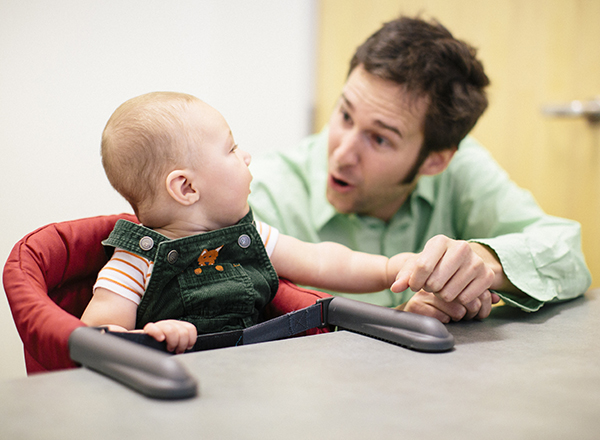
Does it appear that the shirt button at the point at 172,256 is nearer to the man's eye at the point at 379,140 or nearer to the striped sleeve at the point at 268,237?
the striped sleeve at the point at 268,237

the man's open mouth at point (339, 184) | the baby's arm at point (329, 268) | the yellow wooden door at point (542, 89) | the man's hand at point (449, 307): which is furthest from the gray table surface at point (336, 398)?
the yellow wooden door at point (542, 89)

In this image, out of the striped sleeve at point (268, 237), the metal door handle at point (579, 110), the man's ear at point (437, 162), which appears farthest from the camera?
the metal door handle at point (579, 110)

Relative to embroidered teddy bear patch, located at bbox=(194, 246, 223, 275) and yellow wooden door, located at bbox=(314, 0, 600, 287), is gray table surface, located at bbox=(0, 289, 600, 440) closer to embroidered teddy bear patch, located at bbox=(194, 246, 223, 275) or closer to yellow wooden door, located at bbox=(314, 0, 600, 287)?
embroidered teddy bear patch, located at bbox=(194, 246, 223, 275)

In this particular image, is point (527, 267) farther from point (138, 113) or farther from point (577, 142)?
point (577, 142)

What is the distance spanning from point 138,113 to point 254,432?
0.50 metres

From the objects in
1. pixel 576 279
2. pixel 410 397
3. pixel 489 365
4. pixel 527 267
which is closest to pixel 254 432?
pixel 410 397

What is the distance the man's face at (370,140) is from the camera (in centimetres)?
120

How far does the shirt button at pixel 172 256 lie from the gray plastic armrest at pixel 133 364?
0.67ft

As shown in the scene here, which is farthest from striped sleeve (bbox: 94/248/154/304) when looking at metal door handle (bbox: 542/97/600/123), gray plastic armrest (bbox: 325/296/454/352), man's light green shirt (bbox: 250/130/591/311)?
metal door handle (bbox: 542/97/600/123)

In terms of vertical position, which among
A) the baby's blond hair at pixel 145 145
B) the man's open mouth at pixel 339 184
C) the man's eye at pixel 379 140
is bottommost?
the man's open mouth at pixel 339 184

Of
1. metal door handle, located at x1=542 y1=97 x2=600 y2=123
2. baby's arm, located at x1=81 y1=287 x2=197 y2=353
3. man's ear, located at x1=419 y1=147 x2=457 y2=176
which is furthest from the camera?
metal door handle, located at x1=542 y1=97 x2=600 y2=123

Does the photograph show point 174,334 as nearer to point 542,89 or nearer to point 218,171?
point 218,171

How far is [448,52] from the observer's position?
4.05ft

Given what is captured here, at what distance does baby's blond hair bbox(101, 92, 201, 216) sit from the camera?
0.73 m
